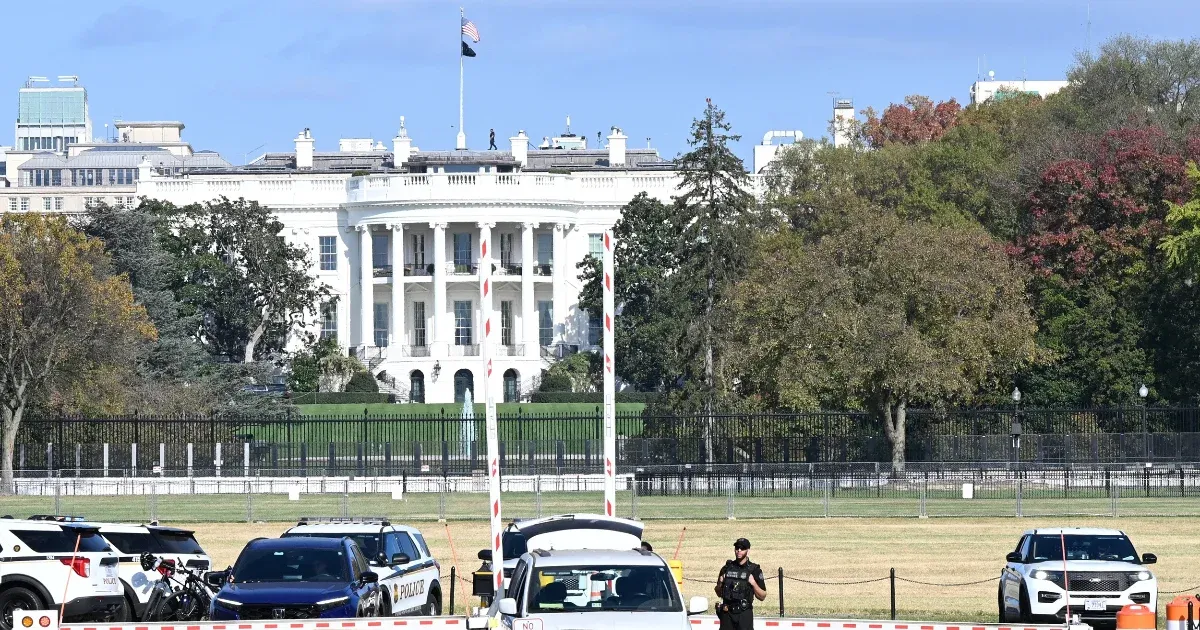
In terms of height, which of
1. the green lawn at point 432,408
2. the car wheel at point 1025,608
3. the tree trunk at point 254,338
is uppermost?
the tree trunk at point 254,338

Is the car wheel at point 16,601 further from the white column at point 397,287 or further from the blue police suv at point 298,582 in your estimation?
the white column at point 397,287

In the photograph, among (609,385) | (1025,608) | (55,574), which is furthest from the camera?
(1025,608)

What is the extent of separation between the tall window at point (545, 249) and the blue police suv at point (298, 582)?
280ft

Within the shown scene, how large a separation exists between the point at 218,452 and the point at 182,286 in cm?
3714

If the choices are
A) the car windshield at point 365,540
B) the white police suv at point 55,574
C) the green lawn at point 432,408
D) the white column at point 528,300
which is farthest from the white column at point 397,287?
the white police suv at point 55,574

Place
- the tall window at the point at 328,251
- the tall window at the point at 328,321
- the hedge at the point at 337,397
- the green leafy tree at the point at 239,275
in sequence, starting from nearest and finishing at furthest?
the hedge at the point at 337,397 < the green leafy tree at the point at 239,275 < the tall window at the point at 328,321 < the tall window at the point at 328,251

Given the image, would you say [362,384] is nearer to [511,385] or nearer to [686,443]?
[511,385]

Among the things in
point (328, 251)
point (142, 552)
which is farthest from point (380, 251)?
point (142, 552)

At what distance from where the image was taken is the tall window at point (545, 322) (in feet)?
350

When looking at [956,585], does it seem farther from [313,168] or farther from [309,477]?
[313,168]

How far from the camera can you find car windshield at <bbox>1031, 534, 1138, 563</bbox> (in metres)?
27.6

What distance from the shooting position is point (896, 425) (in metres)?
60.2

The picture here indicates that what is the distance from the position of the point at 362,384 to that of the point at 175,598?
69.9 meters

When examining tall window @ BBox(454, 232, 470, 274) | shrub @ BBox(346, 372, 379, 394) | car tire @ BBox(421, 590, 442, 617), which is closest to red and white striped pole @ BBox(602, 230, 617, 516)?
car tire @ BBox(421, 590, 442, 617)
